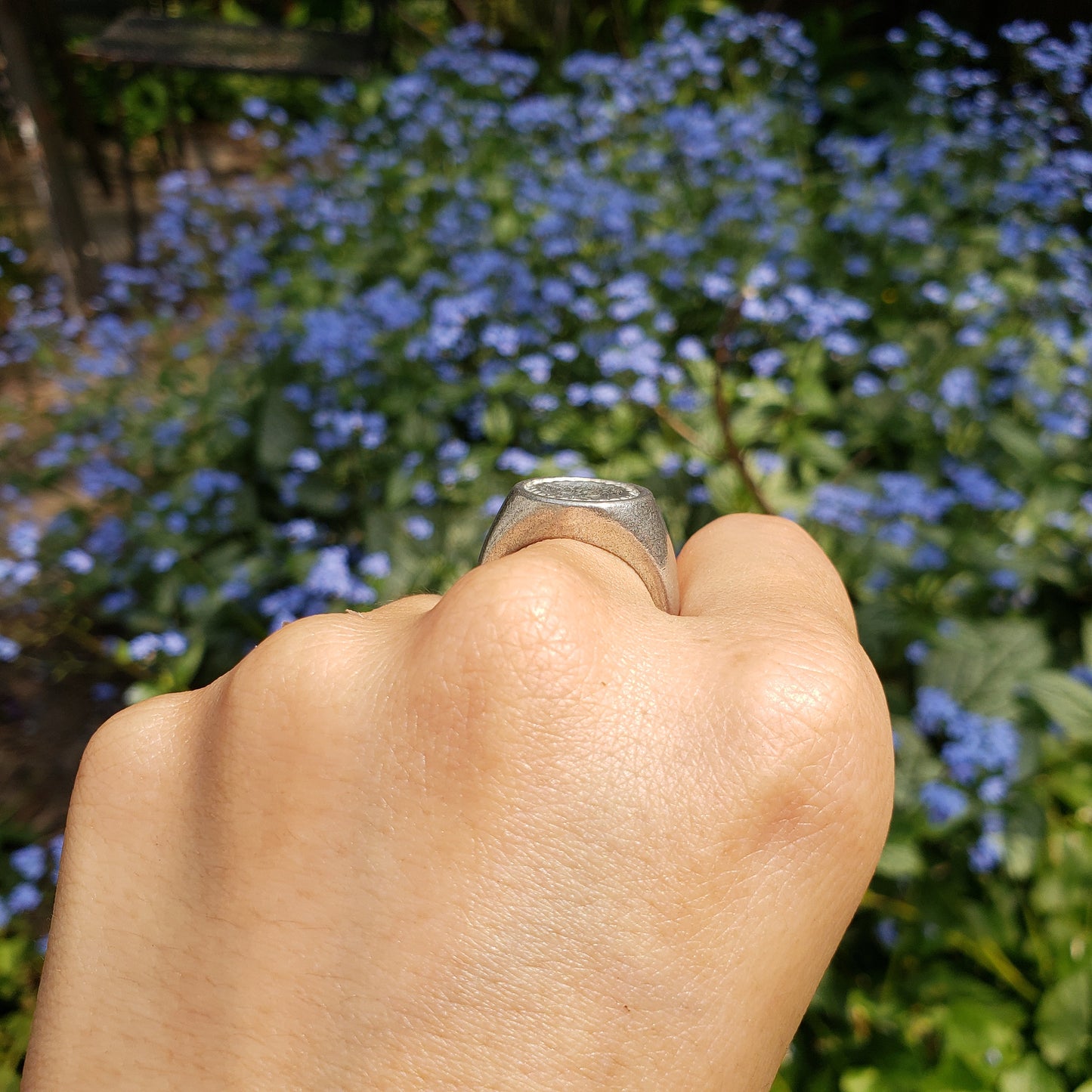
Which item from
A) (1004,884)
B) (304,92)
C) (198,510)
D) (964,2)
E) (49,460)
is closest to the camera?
(1004,884)

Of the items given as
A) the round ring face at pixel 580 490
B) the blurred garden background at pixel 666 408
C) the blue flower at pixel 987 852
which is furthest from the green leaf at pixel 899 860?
the round ring face at pixel 580 490

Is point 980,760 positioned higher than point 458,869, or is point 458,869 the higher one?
point 458,869

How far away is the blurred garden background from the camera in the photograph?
1651 millimetres

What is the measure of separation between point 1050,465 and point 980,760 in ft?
2.92

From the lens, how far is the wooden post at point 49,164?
3801 mm

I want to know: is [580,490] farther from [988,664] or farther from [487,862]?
[988,664]

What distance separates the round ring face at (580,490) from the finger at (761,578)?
77 mm

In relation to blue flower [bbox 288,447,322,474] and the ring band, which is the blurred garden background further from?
the ring band

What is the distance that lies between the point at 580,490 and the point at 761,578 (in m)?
0.13

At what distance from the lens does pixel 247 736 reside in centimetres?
46

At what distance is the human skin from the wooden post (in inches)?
177

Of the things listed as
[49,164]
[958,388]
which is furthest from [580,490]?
[49,164]

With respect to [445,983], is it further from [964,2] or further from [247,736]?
[964,2]

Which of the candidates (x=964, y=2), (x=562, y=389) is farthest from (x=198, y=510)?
(x=964, y=2)
